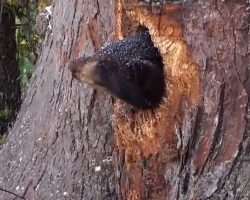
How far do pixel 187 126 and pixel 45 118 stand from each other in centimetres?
125

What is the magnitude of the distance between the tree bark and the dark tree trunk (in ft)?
5.91

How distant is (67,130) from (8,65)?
85.5 inches

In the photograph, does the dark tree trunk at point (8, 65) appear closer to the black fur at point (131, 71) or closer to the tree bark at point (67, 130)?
the tree bark at point (67, 130)

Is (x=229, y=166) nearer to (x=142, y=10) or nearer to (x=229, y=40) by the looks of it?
(x=229, y=40)

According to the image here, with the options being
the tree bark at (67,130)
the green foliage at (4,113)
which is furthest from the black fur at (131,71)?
the green foliage at (4,113)

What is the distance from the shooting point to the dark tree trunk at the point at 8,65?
16.8 feet

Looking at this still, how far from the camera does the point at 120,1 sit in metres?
2.29

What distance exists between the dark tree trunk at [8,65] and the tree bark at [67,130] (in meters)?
1.80

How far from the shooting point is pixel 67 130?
311cm

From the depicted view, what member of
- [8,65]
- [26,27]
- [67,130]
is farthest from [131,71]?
[26,27]

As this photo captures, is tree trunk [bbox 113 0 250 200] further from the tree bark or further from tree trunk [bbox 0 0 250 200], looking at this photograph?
the tree bark

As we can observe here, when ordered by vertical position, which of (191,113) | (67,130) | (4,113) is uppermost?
(191,113)

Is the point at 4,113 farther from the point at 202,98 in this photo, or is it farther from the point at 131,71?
the point at 202,98

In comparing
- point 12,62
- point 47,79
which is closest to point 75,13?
point 47,79
